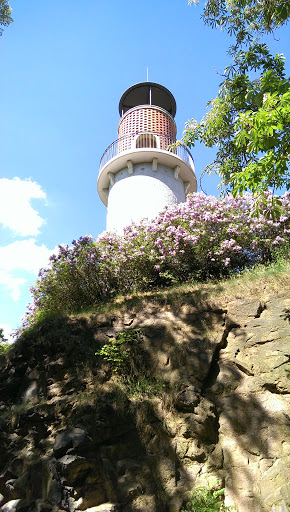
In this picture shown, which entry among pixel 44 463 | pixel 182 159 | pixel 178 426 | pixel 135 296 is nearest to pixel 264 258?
pixel 135 296

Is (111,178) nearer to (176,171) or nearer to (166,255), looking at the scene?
(176,171)

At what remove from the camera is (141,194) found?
13953 millimetres

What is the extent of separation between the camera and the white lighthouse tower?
545 inches

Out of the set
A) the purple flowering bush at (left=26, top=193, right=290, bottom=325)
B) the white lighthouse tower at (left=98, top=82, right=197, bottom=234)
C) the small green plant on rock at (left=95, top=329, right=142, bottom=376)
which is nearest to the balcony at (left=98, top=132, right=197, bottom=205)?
the white lighthouse tower at (left=98, top=82, right=197, bottom=234)

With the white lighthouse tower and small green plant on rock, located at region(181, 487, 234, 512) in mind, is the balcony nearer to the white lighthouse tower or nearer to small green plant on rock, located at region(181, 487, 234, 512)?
the white lighthouse tower

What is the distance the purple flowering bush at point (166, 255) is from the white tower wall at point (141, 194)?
3.69 m

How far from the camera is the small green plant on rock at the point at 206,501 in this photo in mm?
3953

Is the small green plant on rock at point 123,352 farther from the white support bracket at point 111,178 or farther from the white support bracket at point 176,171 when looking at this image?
the white support bracket at point 111,178

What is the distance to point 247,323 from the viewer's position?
5.69 m

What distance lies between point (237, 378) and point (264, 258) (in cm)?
452

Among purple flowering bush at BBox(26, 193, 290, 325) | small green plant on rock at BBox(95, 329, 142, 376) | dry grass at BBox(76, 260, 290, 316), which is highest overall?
purple flowering bush at BBox(26, 193, 290, 325)

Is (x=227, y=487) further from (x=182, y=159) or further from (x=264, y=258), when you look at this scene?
(x=182, y=159)

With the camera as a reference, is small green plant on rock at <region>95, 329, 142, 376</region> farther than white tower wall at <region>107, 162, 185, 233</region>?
No

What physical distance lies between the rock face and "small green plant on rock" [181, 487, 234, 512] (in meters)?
0.11
